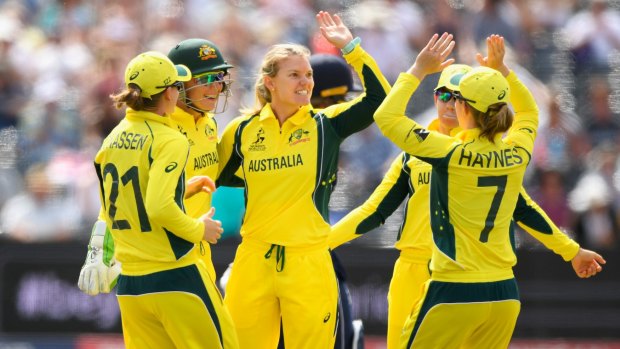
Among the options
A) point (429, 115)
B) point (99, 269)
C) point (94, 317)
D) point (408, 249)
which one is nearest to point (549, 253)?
point (429, 115)

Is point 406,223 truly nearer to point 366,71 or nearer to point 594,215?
point 366,71

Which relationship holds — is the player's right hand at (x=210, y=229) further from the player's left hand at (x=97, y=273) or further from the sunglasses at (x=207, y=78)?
the sunglasses at (x=207, y=78)

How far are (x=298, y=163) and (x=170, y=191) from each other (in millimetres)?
948

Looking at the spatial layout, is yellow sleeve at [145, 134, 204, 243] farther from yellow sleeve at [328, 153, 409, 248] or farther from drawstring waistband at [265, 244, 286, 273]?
yellow sleeve at [328, 153, 409, 248]

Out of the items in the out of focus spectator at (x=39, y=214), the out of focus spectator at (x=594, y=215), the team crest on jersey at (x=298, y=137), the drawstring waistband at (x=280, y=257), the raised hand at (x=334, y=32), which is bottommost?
the out of focus spectator at (x=594, y=215)

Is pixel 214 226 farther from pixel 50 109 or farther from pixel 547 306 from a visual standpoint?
pixel 50 109

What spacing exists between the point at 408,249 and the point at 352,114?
3.30ft

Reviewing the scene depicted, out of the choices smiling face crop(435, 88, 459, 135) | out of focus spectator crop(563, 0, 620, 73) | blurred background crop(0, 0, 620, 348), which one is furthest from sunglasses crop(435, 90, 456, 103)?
out of focus spectator crop(563, 0, 620, 73)

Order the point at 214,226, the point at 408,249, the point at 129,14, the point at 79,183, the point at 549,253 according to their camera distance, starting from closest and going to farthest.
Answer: the point at 214,226 < the point at 408,249 < the point at 549,253 < the point at 79,183 < the point at 129,14

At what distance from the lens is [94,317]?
9938 millimetres

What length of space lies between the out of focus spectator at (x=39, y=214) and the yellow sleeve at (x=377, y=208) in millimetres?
4041

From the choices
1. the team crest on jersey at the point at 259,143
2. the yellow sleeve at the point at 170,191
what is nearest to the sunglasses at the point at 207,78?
the team crest on jersey at the point at 259,143

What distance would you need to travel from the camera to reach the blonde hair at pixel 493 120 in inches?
228

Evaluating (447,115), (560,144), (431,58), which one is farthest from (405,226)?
(560,144)
